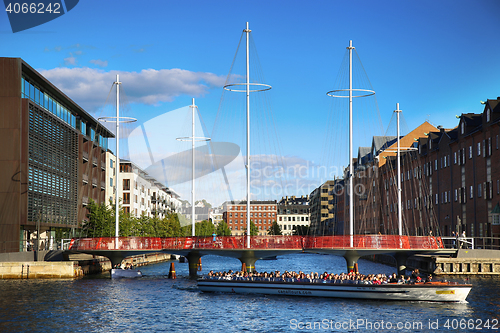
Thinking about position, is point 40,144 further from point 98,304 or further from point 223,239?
point 98,304

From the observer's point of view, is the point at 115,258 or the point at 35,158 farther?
the point at 35,158

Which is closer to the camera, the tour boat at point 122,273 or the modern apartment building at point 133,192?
the tour boat at point 122,273

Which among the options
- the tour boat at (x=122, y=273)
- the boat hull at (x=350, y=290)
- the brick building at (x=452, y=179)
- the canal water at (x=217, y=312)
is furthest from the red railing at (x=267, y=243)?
the brick building at (x=452, y=179)

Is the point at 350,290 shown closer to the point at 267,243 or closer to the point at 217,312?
the point at 217,312

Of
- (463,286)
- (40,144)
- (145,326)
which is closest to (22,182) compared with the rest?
(40,144)

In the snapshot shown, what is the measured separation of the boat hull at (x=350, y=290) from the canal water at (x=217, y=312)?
0.72 metres

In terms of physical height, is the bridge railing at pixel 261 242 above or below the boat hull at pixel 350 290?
above

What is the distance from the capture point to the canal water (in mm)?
36778

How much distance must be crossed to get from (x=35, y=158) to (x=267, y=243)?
1468 inches

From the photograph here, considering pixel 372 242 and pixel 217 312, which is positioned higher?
pixel 372 242

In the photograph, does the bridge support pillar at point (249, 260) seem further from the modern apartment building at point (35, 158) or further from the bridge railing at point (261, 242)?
the modern apartment building at point (35, 158)

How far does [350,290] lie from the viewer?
48.9 meters

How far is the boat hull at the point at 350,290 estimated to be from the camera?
46.2m

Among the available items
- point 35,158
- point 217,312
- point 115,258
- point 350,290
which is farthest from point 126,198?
point 217,312
